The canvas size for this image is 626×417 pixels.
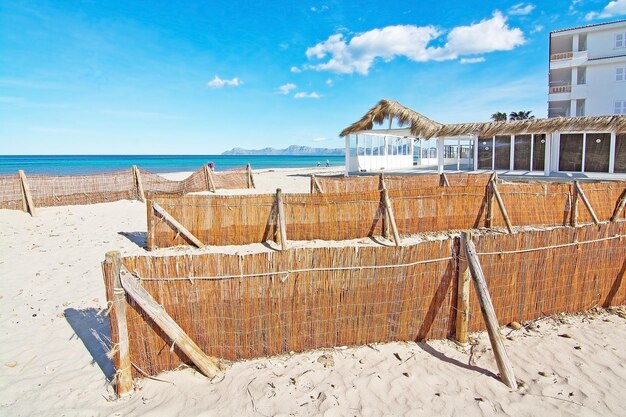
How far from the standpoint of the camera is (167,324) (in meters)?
3.16

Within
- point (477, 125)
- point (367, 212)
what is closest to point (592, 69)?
point (477, 125)

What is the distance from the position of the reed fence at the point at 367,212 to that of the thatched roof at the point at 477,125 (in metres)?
9.18

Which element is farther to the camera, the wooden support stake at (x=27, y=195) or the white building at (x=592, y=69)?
the white building at (x=592, y=69)

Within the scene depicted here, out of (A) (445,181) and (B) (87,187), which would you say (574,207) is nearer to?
(A) (445,181)

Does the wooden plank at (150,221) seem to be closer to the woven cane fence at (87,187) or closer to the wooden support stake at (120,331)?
the wooden support stake at (120,331)

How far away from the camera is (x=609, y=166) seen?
17.7m

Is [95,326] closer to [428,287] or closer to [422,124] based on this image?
[428,287]

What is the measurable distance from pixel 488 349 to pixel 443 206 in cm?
477

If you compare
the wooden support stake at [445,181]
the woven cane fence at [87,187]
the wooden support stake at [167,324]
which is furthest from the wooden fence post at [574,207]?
the woven cane fence at [87,187]

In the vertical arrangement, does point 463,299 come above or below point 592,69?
below

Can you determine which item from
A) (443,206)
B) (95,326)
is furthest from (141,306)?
(443,206)

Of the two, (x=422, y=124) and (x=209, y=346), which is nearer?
(x=209, y=346)

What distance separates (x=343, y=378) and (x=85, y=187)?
12.5 meters

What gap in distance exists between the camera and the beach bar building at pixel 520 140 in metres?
16.5
